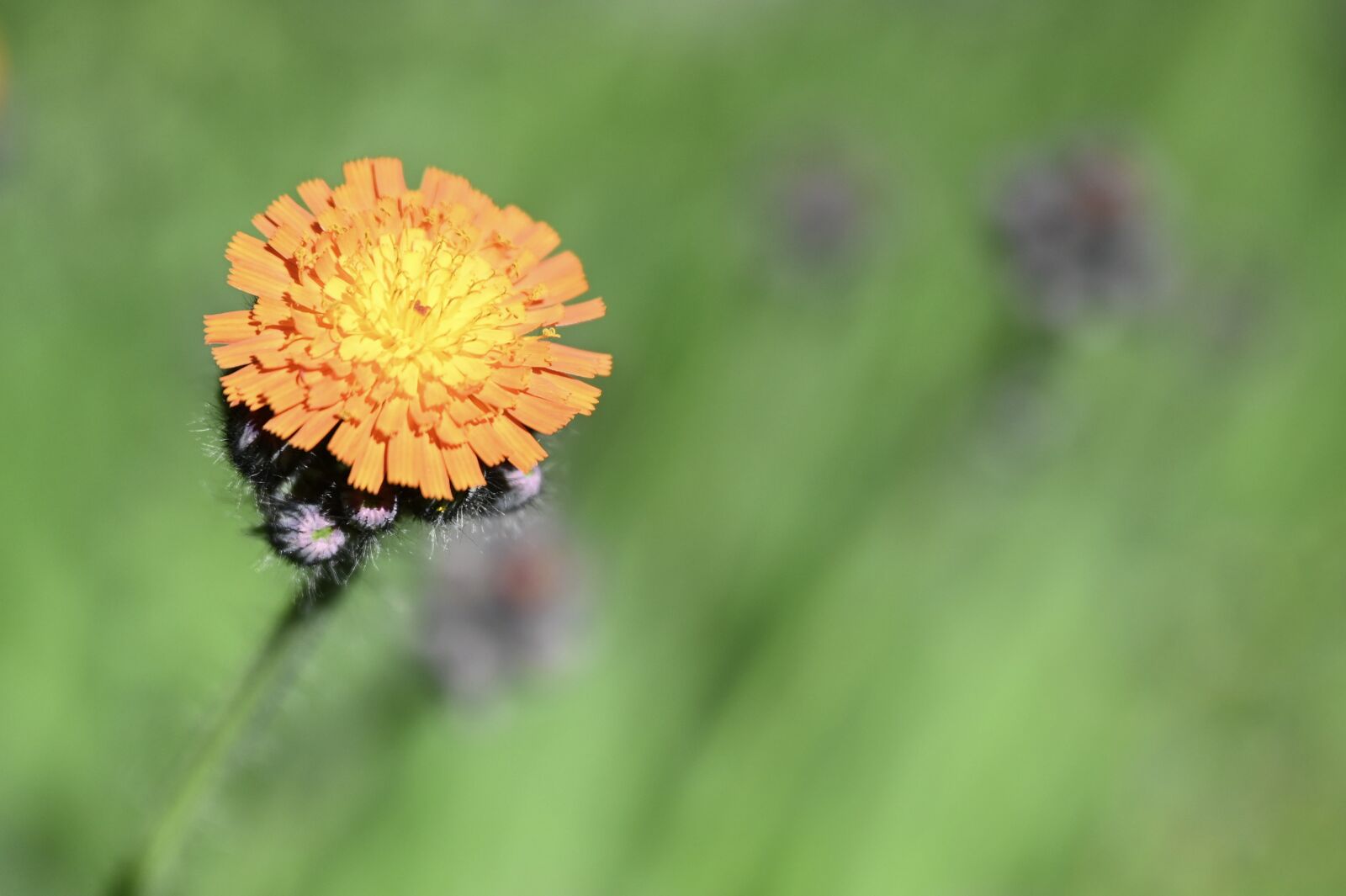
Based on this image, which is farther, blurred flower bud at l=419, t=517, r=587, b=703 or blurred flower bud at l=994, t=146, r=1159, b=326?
blurred flower bud at l=994, t=146, r=1159, b=326

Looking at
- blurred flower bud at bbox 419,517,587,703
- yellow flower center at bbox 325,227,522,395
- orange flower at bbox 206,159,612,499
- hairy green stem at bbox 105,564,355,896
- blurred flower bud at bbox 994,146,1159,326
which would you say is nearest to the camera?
orange flower at bbox 206,159,612,499

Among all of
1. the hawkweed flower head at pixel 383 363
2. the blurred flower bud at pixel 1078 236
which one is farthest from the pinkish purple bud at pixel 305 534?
the blurred flower bud at pixel 1078 236

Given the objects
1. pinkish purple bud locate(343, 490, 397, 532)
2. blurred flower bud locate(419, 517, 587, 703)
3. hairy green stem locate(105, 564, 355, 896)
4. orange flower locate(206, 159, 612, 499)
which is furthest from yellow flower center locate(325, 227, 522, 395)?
blurred flower bud locate(419, 517, 587, 703)

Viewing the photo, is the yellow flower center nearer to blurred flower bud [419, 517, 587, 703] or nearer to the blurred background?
the blurred background

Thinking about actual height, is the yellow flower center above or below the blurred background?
below

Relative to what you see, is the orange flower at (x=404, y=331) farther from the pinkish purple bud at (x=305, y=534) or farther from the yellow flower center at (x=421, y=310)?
the pinkish purple bud at (x=305, y=534)

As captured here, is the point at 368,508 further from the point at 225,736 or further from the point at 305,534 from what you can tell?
the point at 225,736

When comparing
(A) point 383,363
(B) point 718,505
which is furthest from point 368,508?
(B) point 718,505

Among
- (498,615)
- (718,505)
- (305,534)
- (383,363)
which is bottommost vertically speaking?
(305,534)

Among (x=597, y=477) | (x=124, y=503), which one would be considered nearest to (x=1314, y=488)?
(x=597, y=477)
